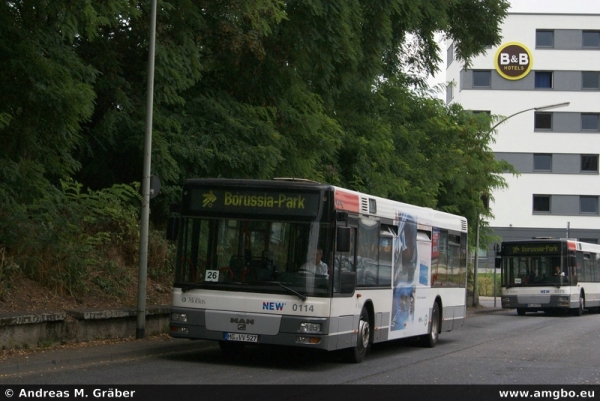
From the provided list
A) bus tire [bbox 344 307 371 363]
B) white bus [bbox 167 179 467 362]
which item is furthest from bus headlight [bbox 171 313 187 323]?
bus tire [bbox 344 307 371 363]

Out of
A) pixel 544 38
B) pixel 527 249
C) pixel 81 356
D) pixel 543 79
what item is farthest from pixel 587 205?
pixel 81 356

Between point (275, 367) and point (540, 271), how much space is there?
2484 cm

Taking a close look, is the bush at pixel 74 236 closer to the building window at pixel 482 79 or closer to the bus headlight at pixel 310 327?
the bus headlight at pixel 310 327

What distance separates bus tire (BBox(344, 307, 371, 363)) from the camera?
15656 mm

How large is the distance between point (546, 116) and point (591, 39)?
7077 mm

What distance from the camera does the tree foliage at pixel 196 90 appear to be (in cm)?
1698

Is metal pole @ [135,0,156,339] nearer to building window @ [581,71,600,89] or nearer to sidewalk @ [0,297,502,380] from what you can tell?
sidewalk @ [0,297,502,380]

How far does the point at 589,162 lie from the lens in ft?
253

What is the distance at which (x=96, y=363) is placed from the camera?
14.1 meters

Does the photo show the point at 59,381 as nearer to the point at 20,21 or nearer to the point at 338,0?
the point at 20,21

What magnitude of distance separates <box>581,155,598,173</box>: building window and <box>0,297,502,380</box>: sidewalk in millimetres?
63755

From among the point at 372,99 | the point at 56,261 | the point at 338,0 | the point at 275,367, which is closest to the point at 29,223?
the point at 56,261

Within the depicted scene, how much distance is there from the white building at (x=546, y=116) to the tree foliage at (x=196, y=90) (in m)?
47.7

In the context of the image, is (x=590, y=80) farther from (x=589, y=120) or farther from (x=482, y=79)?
(x=482, y=79)
